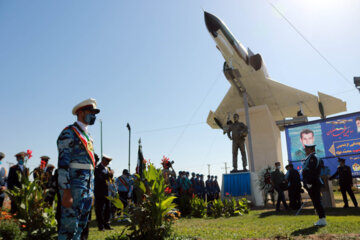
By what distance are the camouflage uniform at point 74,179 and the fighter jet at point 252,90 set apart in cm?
1500

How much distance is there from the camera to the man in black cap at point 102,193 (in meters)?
5.59

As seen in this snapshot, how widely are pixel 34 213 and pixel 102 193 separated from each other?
5.30 feet

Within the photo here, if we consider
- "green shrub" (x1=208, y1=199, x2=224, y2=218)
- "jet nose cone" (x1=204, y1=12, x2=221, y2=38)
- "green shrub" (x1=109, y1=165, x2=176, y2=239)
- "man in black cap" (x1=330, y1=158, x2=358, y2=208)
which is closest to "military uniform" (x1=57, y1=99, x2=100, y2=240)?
"green shrub" (x1=109, y1=165, x2=176, y2=239)

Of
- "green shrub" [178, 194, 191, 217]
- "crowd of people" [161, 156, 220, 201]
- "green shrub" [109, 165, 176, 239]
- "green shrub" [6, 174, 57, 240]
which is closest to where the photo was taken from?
"green shrub" [109, 165, 176, 239]

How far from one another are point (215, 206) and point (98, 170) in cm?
410

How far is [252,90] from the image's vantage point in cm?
2031

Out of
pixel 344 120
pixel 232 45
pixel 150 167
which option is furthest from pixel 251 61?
pixel 150 167

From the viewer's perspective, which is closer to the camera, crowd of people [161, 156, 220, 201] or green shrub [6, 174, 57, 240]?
green shrub [6, 174, 57, 240]

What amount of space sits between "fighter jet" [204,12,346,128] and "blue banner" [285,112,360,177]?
760cm

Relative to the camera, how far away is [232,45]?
17.3 meters

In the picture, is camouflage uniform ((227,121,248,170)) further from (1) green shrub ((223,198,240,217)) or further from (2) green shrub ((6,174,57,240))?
(2) green shrub ((6,174,57,240))

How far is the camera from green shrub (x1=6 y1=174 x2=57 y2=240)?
4070mm

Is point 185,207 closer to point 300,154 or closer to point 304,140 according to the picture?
point 300,154

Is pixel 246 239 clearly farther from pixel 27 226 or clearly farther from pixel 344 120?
pixel 344 120
